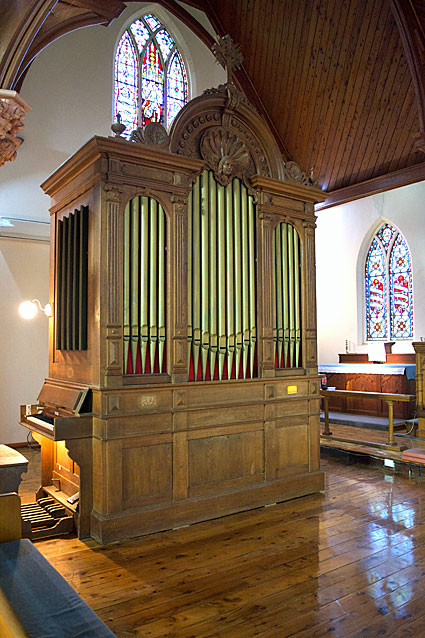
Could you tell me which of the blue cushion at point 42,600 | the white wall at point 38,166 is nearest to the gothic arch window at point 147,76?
the white wall at point 38,166

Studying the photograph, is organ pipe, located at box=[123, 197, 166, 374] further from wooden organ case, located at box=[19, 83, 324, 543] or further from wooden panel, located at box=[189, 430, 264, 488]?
wooden panel, located at box=[189, 430, 264, 488]

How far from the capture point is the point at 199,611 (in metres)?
3.11

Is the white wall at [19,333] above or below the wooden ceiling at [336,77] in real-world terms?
below

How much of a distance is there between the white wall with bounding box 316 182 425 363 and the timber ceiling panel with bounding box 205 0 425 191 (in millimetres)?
4433

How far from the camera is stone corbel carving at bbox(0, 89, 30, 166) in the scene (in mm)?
2869

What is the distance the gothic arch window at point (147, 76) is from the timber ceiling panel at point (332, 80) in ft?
3.84

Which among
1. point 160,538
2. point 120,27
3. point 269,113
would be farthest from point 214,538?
point 120,27

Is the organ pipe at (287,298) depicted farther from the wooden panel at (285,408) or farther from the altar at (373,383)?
the altar at (373,383)

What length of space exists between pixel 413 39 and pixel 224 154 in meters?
3.64

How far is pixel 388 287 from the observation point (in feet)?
43.7

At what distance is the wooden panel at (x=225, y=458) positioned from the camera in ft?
15.6

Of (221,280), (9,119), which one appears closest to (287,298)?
(221,280)

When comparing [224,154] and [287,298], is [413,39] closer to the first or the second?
[224,154]

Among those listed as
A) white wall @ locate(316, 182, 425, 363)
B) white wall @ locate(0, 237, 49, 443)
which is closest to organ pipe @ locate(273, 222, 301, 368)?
white wall @ locate(0, 237, 49, 443)
